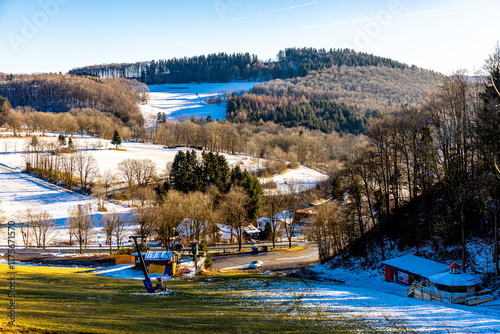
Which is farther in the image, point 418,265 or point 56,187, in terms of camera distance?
point 56,187

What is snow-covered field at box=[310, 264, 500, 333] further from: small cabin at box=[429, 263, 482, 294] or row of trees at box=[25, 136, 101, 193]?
row of trees at box=[25, 136, 101, 193]

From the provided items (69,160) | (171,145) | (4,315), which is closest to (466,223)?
(4,315)

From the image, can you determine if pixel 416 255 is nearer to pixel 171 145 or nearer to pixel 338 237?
pixel 338 237

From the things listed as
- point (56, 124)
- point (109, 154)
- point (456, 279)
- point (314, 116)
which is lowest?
point (456, 279)

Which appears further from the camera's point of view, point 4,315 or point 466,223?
point 466,223

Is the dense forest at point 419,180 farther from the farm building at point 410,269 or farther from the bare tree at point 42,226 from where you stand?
the bare tree at point 42,226

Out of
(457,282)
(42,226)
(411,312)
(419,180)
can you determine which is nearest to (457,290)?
(457,282)

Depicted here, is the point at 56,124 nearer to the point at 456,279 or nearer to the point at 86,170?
the point at 86,170
